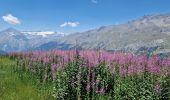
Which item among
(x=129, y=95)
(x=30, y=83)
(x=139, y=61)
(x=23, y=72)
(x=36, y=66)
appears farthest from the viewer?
(x=23, y=72)

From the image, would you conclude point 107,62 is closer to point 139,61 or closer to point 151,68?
point 139,61

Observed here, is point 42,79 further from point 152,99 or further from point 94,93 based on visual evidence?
point 152,99

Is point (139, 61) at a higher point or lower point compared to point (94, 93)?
higher

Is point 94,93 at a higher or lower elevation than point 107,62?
lower

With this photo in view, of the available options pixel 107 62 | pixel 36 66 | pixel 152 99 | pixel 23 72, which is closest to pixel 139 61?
pixel 107 62

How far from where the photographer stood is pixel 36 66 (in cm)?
2397

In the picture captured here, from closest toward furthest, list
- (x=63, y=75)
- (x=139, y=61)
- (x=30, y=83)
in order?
1. (x=63, y=75)
2. (x=139, y=61)
3. (x=30, y=83)

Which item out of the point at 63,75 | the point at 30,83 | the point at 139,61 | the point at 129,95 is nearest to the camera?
the point at 129,95

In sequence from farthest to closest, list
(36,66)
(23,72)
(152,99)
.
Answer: (23,72) → (36,66) → (152,99)

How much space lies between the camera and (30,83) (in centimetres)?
2120

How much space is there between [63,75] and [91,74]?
5.56ft

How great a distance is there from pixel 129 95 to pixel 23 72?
14.9 meters

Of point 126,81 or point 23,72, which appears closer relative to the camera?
point 126,81

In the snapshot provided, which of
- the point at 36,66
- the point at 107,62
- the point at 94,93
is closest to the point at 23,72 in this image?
the point at 36,66
